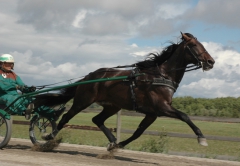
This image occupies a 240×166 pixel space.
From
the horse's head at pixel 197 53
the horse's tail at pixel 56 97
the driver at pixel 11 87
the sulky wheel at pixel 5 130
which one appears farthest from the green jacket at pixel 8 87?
the horse's head at pixel 197 53

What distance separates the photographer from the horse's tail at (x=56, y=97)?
31.8 feet

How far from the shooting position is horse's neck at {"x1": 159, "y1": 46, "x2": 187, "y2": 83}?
8312 mm

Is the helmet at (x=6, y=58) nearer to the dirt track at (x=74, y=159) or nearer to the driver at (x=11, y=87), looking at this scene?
the driver at (x=11, y=87)

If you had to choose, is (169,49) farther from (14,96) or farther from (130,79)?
(14,96)

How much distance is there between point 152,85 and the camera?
8.22m

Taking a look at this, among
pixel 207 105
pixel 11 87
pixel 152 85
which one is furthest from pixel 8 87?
pixel 207 105

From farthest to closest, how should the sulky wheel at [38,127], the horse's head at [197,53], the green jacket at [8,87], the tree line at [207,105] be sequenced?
the tree line at [207,105]
the sulky wheel at [38,127]
the green jacket at [8,87]
the horse's head at [197,53]

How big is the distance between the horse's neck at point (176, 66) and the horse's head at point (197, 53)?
14 cm

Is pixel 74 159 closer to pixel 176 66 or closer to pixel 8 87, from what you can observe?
pixel 8 87

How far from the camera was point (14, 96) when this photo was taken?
934cm

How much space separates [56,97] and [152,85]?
2539 mm

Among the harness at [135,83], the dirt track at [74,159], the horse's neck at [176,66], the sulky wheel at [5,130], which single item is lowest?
the dirt track at [74,159]

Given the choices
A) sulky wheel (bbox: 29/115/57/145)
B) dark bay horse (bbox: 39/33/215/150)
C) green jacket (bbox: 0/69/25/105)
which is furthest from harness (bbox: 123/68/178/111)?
green jacket (bbox: 0/69/25/105)

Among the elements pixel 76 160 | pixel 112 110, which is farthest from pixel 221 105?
pixel 76 160
